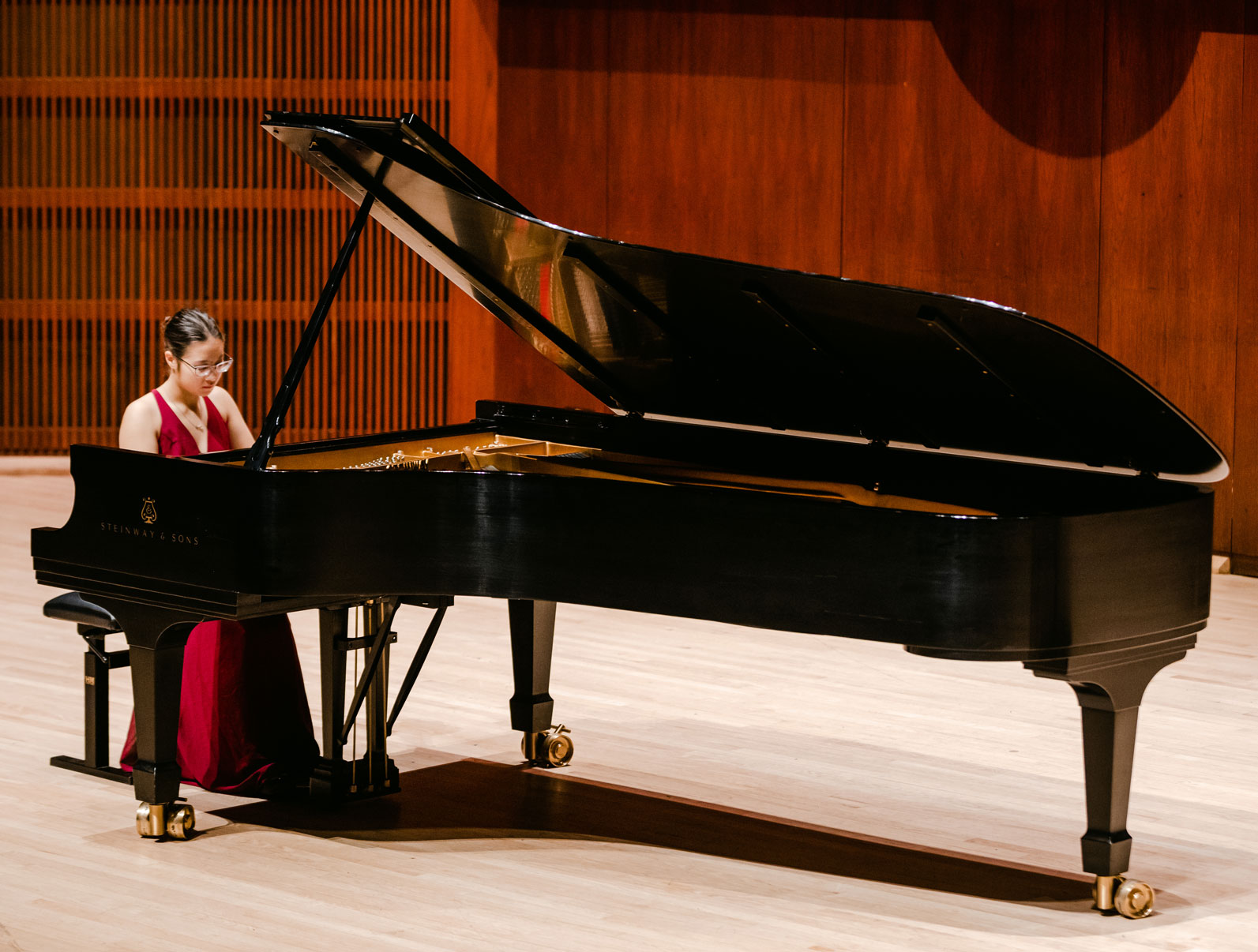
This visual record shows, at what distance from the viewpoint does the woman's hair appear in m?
3.86

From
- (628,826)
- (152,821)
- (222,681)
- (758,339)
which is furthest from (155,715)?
(758,339)

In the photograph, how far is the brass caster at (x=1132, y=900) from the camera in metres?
3.11

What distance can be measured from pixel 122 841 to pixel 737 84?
477 cm

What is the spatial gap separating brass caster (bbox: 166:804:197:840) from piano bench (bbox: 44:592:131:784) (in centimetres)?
43

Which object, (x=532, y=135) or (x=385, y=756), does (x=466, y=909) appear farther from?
(x=532, y=135)

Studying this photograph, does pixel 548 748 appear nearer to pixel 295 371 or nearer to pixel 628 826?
pixel 628 826

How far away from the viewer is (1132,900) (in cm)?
311

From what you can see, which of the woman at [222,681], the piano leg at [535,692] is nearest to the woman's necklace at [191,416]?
the woman at [222,681]

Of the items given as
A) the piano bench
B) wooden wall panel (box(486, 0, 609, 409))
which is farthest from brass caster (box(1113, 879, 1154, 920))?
wooden wall panel (box(486, 0, 609, 409))

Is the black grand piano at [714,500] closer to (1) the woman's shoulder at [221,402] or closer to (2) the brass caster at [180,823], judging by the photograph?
(2) the brass caster at [180,823]

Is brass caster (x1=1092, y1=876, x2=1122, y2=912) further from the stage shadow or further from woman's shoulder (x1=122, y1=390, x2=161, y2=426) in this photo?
woman's shoulder (x1=122, y1=390, x2=161, y2=426)

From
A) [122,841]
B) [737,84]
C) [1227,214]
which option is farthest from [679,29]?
[122,841]

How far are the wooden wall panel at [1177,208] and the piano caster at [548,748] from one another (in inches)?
137

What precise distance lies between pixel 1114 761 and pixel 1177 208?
4.06 meters
